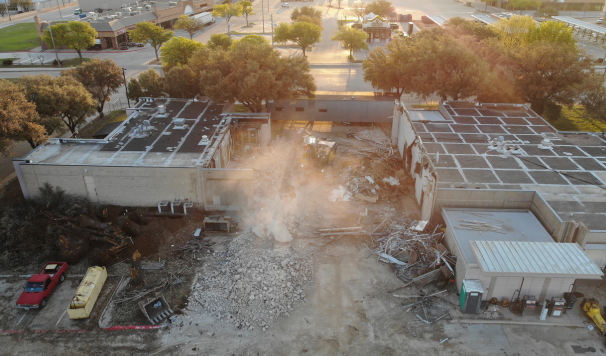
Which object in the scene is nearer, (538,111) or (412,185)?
(412,185)

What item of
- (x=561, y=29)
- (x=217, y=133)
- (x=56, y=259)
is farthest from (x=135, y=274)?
(x=561, y=29)

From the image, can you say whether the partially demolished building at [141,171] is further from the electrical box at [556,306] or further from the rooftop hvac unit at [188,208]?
the electrical box at [556,306]

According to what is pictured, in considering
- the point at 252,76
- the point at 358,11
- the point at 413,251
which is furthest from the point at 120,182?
the point at 358,11

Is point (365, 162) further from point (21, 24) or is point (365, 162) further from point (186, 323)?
point (21, 24)

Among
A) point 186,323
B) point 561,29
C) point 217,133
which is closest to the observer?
point 186,323

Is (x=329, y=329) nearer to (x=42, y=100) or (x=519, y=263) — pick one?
(x=519, y=263)

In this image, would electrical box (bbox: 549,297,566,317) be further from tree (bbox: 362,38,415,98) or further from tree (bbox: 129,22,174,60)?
tree (bbox: 129,22,174,60)

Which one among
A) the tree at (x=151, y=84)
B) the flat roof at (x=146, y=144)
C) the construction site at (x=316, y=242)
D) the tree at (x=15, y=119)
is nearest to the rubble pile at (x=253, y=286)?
the construction site at (x=316, y=242)

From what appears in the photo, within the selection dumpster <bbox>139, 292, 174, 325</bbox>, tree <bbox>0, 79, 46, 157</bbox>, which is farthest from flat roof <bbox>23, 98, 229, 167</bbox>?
dumpster <bbox>139, 292, 174, 325</bbox>
